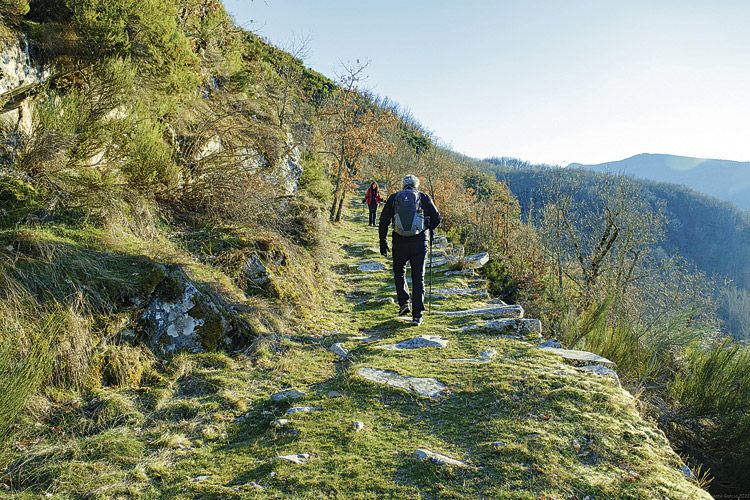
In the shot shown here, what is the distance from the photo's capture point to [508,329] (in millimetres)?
5273

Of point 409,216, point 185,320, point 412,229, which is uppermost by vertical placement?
point 409,216

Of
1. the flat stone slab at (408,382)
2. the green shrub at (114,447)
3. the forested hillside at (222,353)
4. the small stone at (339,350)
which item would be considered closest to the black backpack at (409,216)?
the forested hillside at (222,353)

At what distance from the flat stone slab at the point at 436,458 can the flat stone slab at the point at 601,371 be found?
79.9 inches

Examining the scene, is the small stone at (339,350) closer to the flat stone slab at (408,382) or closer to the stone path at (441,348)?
the stone path at (441,348)

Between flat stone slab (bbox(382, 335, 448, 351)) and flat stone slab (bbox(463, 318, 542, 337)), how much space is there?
0.67 m

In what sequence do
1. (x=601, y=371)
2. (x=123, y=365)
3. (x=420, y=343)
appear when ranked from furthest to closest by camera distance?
1. (x=420, y=343)
2. (x=601, y=371)
3. (x=123, y=365)

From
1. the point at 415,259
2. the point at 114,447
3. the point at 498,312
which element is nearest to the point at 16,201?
the point at 114,447

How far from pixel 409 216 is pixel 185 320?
10.5ft

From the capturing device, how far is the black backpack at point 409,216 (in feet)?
18.6

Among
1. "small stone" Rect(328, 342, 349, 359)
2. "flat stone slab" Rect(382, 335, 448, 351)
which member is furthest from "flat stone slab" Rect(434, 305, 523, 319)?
"small stone" Rect(328, 342, 349, 359)

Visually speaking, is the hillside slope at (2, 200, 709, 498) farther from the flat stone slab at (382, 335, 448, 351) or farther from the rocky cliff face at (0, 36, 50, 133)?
the rocky cliff face at (0, 36, 50, 133)

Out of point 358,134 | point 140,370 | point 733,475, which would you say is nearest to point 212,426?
point 140,370

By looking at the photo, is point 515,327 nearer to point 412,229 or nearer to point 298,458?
point 412,229

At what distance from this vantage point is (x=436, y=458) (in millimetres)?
2551
